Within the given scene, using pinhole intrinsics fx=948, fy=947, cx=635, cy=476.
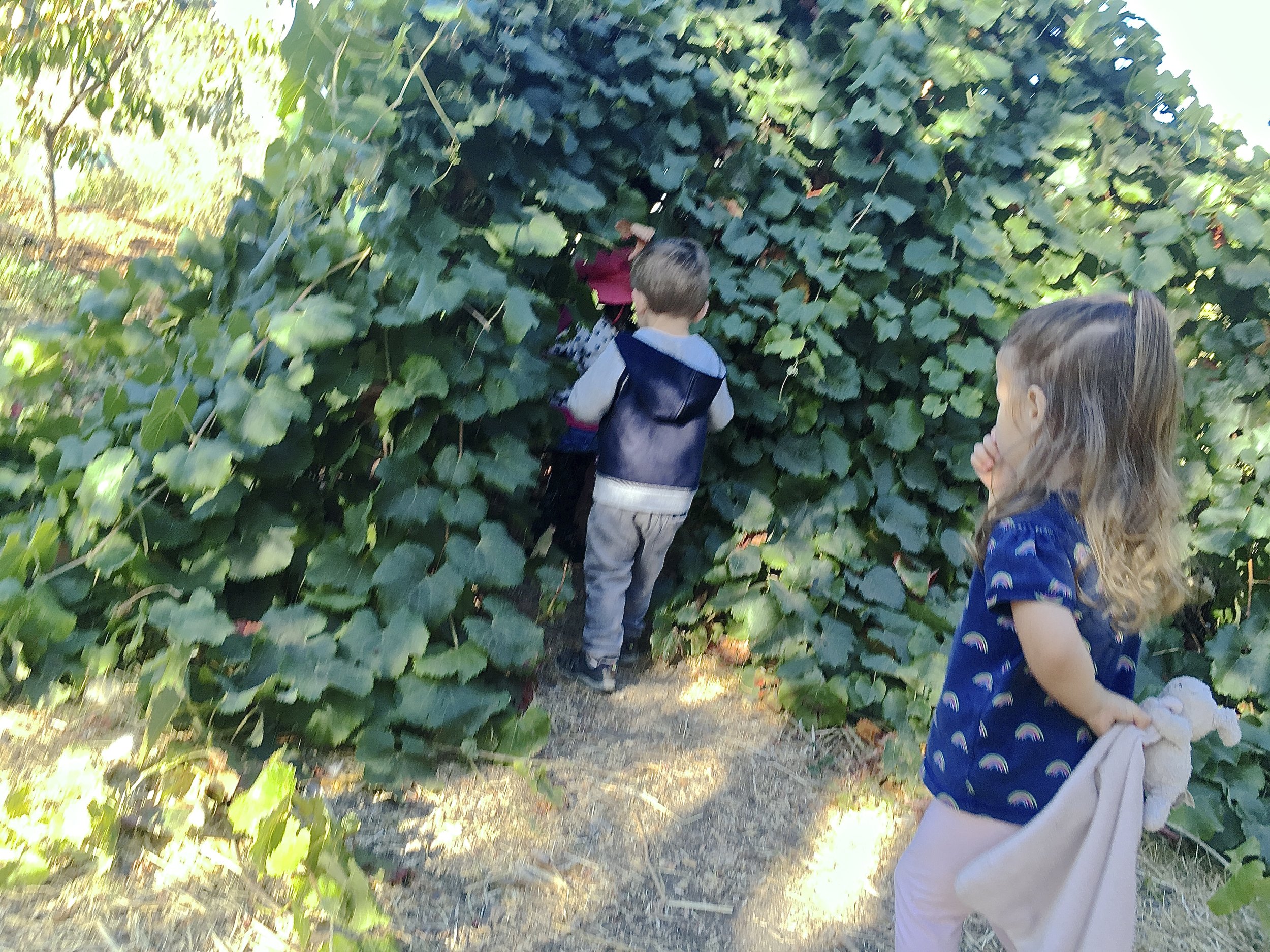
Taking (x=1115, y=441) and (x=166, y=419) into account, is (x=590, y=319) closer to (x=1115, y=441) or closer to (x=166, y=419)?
(x=166, y=419)

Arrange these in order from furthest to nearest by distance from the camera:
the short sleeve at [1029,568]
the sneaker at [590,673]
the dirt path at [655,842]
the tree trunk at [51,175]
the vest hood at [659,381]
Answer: the tree trunk at [51,175] < the sneaker at [590,673] < the vest hood at [659,381] < the dirt path at [655,842] < the short sleeve at [1029,568]

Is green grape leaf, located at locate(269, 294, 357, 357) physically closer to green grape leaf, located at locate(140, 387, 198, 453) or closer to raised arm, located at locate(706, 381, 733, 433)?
green grape leaf, located at locate(140, 387, 198, 453)

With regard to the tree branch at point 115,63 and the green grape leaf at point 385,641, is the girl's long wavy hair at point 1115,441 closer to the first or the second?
the green grape leaf at point 385,641

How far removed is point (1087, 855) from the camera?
3.97 feet

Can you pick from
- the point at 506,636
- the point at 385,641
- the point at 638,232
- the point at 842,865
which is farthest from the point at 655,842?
the point at 638,232

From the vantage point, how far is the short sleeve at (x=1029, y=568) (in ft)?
3.89

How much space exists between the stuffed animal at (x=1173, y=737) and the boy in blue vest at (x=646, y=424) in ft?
4.51

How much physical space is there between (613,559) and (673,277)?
2.46 feet

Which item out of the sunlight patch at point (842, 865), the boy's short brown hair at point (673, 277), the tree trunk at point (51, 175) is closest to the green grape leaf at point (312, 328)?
the boy's short brown hair at point (673, 277)

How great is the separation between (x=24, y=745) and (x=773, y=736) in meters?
1.65

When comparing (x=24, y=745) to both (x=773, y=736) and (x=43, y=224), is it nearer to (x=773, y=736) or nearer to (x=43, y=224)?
(x=773, y=736)

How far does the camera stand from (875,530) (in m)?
2.76

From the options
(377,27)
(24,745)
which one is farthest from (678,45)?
(24,745)

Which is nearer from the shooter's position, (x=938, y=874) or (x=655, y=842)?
(x=938, y=874)
